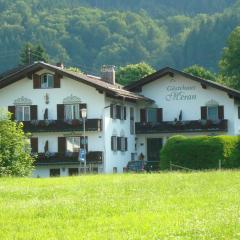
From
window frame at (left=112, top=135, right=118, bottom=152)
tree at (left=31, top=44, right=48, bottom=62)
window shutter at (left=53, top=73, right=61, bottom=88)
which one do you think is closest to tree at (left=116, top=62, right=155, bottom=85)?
tree at (left=31, top=44, right=48, bottom=62)

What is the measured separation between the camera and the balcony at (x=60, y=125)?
60.9 metres

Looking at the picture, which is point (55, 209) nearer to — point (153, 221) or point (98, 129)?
point (153, 221)

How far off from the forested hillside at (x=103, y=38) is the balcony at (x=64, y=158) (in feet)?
262

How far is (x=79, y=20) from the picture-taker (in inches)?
6437

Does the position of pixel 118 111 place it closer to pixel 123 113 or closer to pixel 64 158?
pixel 123 113

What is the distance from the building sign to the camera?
67.6m

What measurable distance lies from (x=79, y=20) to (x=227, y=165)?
115m

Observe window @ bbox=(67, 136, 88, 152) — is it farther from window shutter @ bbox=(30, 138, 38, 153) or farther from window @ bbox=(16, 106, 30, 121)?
window @ bbox=(16, 106, 30, 121)

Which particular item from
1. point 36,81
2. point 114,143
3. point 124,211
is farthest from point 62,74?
point 124,211

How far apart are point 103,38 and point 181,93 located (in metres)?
93.6

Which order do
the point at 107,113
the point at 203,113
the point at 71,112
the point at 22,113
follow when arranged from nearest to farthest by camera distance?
the point at 107,113, the point at 71,112, the point at 22,113, the point at 203,113

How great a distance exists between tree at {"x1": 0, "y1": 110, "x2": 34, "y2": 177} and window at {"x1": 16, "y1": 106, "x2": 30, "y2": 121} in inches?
688

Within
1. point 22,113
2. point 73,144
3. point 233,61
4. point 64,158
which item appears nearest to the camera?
point 64,158

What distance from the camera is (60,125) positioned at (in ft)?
203
